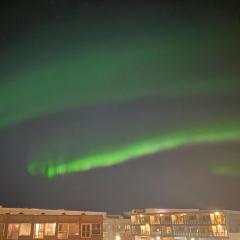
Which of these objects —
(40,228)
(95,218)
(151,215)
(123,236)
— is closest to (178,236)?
(151,215)

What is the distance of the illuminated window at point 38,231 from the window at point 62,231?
9.67ft

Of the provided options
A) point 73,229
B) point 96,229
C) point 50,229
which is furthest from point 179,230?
point 50,229

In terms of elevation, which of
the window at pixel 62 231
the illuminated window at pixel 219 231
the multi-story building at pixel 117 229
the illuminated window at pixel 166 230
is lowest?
the window at pixel 62 231

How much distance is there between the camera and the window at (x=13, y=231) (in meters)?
55.5

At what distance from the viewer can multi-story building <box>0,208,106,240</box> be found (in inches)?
2196

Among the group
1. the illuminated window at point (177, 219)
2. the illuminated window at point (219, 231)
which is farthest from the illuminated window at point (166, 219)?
the illuminated window at point (219, 231)

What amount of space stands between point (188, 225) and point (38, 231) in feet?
189

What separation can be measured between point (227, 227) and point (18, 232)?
2437 inches

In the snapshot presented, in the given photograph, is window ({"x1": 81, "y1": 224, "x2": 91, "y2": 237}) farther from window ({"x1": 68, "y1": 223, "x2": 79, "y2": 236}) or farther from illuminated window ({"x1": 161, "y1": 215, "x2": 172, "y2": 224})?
illuminated window ({"x1": 161, "y1": 215, "x2": 172, "y2": 224})

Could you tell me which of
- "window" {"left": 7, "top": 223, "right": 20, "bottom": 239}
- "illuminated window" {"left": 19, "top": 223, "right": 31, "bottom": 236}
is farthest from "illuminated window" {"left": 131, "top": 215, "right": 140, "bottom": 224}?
"window" {"left": 7, "top": 223, "right": 20, "bottom": 239}

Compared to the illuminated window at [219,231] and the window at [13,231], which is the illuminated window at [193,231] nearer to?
the illuminated window at [219,231]

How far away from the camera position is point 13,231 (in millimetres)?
55875

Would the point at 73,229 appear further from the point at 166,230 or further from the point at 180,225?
the point at 166,230

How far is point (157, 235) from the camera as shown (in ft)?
356
